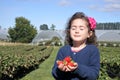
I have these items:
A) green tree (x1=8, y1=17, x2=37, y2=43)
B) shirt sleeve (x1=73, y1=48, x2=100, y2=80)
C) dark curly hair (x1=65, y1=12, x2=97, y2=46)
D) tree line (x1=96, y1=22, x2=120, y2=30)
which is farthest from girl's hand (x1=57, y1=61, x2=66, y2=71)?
tree line (x1=96, y1=22, x2=120, y2=30)

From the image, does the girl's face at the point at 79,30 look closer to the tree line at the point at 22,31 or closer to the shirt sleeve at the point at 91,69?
the shirt sleeve at the point at 91,69

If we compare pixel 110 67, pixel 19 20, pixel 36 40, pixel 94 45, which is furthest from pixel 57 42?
pixel 94 45

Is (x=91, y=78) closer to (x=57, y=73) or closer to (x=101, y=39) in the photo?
(x=57, y=73)

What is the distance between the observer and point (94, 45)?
3.66 m

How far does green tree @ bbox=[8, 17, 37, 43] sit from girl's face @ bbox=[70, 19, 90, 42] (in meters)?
77.2

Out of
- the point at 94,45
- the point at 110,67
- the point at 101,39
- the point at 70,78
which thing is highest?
the point at 94,45

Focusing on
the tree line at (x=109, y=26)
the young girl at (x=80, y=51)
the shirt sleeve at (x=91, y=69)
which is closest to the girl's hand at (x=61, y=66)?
the young girl at (x=80, y=51)

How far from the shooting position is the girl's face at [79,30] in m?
3.53

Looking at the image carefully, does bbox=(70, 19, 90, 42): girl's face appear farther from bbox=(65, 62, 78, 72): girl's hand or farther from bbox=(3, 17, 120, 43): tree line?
bbox=(3, 17, 120, 43): tree line

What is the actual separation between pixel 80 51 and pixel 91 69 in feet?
0.81

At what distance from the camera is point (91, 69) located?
3.37m

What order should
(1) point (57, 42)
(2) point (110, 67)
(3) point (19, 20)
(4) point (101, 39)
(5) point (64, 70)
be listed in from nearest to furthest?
(5) point (64, 70)
(2) point (110, 67)
(1) point (57, 42)
(4) point (101, 39)
(3) point (19, 20)

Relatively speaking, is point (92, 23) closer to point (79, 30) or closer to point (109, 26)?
point (79, 30)

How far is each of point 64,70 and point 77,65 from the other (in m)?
0.12
